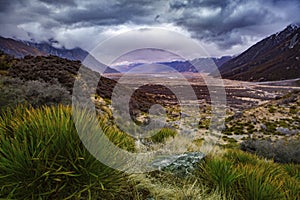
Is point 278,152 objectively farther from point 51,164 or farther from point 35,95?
point 51,164

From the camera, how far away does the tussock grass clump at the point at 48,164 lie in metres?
2.87

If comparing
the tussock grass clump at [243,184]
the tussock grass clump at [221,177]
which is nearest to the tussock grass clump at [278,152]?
the tussock grass clump at [243,184]

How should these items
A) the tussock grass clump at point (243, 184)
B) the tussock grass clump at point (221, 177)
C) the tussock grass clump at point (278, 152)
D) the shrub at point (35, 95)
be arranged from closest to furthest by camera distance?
the tussock grass clump at point (243, 184) → the tussock grass clump at point (221, 177) → the shrub at point (35, 95) → the tussock grass clump at point (278, 152)

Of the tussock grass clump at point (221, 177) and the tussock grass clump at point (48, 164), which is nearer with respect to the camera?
the tussock grass clump at point (48, 164)

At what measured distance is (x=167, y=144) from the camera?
8.49 meters

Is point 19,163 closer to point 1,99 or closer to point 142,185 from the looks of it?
point 142,185

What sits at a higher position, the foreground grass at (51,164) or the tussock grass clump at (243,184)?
the foreground grass at (51,164)

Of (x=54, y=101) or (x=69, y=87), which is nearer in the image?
(x=54, y=101)

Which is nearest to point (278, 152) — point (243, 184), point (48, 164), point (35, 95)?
point (243, 184)

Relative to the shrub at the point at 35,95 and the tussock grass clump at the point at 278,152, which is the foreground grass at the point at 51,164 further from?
the tussock grass clump at the point at 278,152

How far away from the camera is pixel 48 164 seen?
2.93 m

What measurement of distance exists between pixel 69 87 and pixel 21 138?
15490mm

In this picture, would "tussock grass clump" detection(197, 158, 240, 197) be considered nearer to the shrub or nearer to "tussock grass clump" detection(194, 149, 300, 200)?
"tussock grass clump" detection(194, 149, 300, 200)

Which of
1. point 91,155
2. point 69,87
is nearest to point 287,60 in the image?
point 69,87
